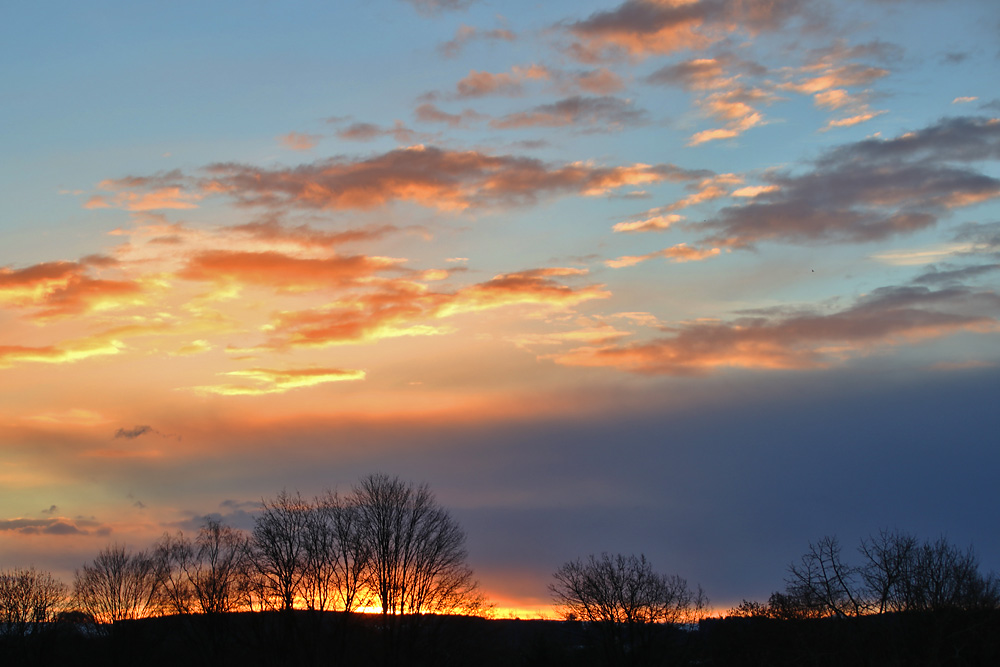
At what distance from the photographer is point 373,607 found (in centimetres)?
6475

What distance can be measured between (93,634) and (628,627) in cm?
5075

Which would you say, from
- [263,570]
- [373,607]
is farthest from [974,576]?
[263,570]

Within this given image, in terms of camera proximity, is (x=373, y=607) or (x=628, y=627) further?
(x=628, y=627)

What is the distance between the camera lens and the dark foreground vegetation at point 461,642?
4009 centimetres

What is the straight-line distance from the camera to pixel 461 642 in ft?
210

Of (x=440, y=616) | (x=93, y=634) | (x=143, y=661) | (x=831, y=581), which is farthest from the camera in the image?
(x=93, y=634)

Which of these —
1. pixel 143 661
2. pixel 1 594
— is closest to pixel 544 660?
pixel 143 661

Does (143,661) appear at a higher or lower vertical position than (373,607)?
lower

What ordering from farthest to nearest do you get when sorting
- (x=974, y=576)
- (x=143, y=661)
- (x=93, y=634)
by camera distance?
(x=93, y=634)
(x=143, y=661)
(x=974, y=576)

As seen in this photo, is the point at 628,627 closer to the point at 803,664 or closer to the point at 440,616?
the point at 440,616

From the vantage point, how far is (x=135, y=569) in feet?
274

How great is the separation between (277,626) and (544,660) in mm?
21803

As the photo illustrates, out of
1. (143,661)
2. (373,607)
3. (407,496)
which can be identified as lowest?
(143,661)

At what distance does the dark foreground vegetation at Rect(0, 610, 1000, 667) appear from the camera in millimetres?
40094
